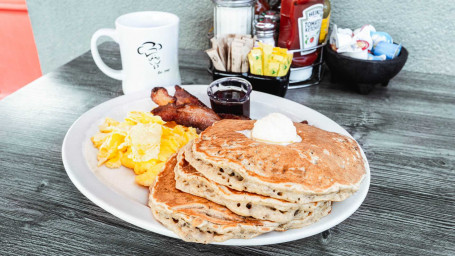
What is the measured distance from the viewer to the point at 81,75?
1.95 m

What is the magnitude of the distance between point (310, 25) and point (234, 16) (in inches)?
15.1

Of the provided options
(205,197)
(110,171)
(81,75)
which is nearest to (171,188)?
(205,197)

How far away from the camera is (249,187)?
0.84 meters

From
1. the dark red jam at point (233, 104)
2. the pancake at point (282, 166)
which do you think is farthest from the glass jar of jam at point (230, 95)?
the pancake at point (282, 166)

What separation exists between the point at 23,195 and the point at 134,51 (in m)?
0.74

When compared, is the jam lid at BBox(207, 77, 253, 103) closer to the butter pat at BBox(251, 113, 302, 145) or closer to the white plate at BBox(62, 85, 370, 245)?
the white plate at BBox(62, 85, 370, 245)

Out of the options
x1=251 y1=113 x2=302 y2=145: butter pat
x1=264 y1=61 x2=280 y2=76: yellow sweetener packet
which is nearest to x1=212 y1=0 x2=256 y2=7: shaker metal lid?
x1=264 y1=61 x2=280 y2=76: yellow sweetener packet

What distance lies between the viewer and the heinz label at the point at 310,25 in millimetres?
1655

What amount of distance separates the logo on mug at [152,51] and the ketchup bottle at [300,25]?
24.3 inches

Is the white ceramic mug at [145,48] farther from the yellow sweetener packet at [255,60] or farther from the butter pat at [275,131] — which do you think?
the butter pat at [275,131]

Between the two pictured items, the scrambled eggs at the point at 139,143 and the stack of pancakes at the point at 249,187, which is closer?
Result: the stack of pancakes at the point at 249,187

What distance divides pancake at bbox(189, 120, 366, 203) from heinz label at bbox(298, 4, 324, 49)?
2.77 feet

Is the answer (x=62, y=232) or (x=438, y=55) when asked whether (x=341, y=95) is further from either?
(x=62, y=232)

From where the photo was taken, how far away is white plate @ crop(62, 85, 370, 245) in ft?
2.75
